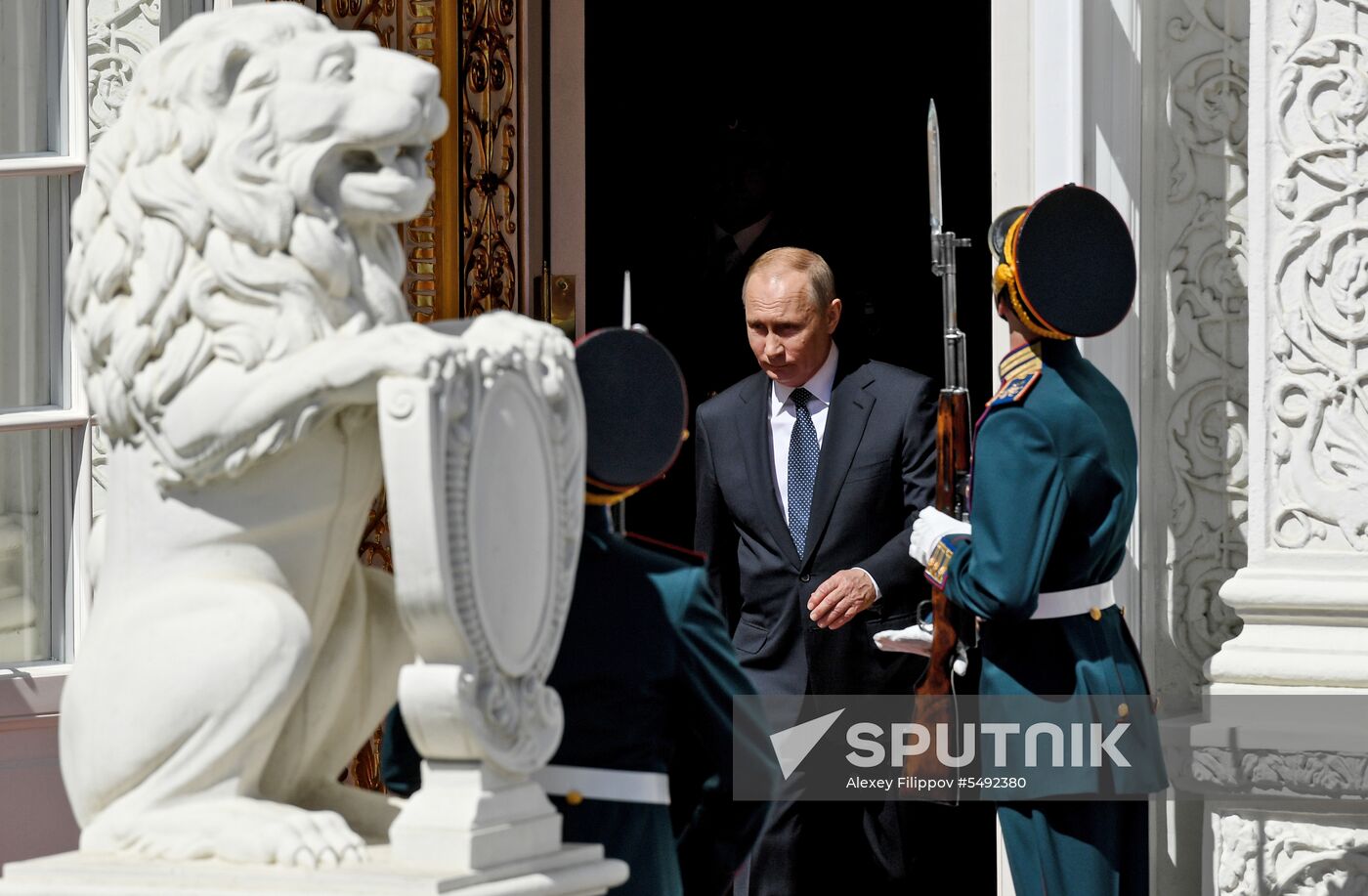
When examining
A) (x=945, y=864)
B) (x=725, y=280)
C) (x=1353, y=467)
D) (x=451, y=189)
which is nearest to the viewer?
(x=1353, y=467)

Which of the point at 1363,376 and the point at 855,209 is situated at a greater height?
the point at 855,209

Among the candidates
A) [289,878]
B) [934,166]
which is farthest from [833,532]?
[289,878]

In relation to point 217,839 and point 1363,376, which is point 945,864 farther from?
point 217,839

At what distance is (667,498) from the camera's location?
805cm

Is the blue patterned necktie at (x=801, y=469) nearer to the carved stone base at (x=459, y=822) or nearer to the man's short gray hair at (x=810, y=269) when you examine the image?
the man's short gray hair at (x=810, y=269)

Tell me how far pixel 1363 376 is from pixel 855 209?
3.67 m

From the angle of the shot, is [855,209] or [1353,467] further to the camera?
[855,209]

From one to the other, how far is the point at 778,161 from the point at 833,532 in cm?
319

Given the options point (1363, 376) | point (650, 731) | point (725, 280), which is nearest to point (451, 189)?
point (725, 280)

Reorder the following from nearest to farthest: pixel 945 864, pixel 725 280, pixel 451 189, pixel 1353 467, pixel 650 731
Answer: pixel 650 731
pixel 1353 467
pixel 451 189
pixel 945 864
pixel 725 280

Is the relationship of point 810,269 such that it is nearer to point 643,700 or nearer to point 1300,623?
point 1300,623

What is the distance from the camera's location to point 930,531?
4305 millimetres

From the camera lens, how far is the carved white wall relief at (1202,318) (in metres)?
5.00

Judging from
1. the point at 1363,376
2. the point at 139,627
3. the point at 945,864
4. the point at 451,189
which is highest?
the point at 451,189
